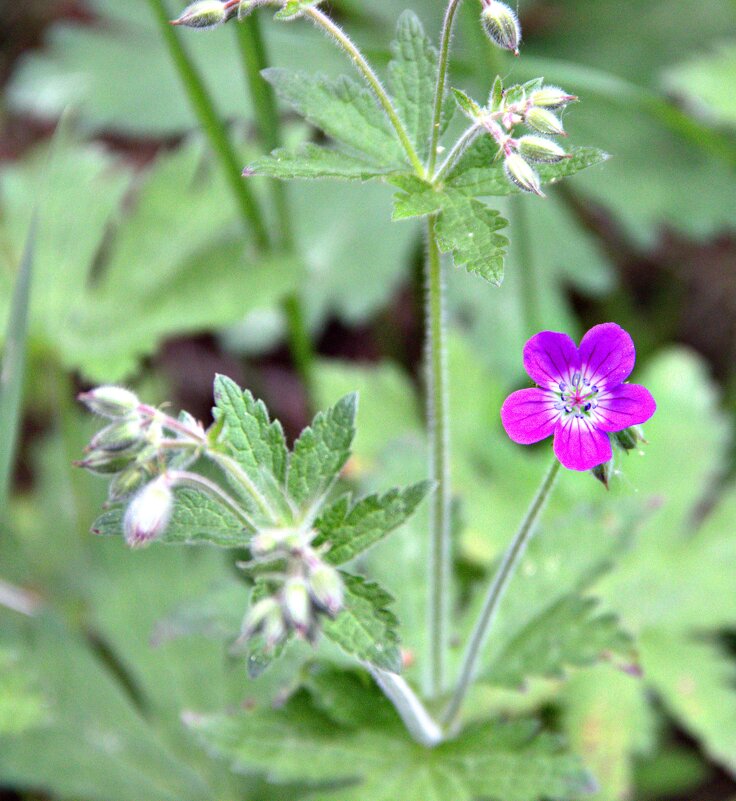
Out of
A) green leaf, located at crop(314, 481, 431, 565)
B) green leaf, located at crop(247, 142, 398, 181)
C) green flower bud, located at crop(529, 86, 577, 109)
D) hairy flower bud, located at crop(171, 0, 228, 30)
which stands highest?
hairy flower bud, located at crop(171, 0, 228, 30)

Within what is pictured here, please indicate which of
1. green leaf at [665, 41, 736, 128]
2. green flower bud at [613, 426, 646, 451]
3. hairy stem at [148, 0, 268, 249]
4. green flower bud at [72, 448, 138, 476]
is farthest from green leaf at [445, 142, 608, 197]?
green leaf at [665, 41, 736, 128]

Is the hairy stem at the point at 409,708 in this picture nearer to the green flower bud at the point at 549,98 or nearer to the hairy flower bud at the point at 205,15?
the green flower bud at the point at 549,98

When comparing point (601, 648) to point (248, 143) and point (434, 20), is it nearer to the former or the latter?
point (248, 143)

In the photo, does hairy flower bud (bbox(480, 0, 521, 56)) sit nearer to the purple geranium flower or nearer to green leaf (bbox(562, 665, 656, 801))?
the purple geranium flower

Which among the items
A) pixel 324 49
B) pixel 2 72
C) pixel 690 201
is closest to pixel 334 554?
pixel 690 201

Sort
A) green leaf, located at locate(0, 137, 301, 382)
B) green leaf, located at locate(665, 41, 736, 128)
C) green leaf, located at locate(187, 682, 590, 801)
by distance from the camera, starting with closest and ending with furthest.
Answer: green leaf, located at locate(187, 682, 590, 801) → green leaf, located at locate(0, 137, 301, 382) → green leaf, located at locate(665, 41, 736, 128)

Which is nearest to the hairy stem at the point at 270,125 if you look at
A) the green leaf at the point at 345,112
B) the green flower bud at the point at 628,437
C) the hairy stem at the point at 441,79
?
the green leaf at the point at 345,112
